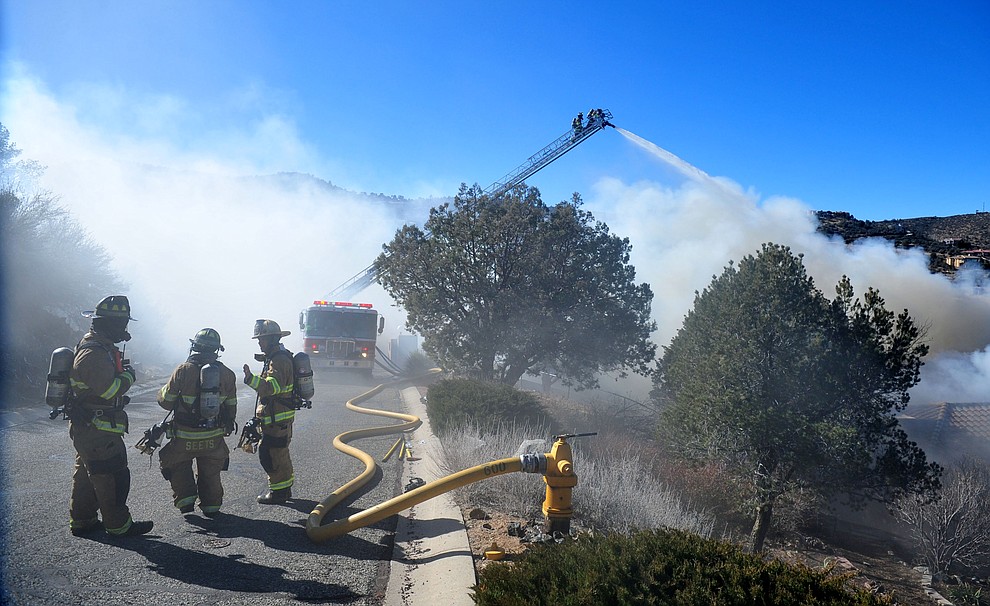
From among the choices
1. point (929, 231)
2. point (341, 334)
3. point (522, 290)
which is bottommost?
point (341, 334)

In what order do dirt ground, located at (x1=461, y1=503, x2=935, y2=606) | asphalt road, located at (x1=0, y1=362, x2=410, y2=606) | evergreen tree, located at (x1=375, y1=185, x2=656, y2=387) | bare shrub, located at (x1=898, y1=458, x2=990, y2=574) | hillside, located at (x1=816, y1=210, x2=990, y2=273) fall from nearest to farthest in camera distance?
asphalt road, located at (x1=0, y1=362, x2=410, y2=606)
dirt ground, located at (x1=461, y1=503, x2=935, y2=606)
bare shrub, located at (x1=898, y1=458, x2=990, y2=574)
evergreen tree, located at (x1=375, y1=185, x2=656, y2=387)
hillside, located at (x1=816, y1=210, x2=990, y2=273)

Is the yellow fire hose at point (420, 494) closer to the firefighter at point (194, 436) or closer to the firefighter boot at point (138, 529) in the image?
the firefighter at point (194, 436)

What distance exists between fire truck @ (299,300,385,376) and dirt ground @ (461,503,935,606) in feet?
43.7

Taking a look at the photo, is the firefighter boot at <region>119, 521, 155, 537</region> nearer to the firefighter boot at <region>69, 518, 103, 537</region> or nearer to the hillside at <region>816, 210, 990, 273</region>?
the firefighter boot at <region>69, 518, 103, 537</region>

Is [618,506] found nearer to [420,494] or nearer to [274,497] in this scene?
[420,494]

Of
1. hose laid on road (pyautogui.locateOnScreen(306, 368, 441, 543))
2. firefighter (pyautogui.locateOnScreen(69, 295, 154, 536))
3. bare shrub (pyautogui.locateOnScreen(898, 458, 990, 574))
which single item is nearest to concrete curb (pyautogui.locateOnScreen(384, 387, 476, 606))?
hose laid on road (pyautogui.locateOnScreen(306, 368, 441, 543))

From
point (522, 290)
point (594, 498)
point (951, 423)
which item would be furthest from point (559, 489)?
point (951, 423)

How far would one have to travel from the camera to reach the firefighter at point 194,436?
194 inches

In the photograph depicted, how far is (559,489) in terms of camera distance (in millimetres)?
4457

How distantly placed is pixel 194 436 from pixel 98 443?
0.69 m

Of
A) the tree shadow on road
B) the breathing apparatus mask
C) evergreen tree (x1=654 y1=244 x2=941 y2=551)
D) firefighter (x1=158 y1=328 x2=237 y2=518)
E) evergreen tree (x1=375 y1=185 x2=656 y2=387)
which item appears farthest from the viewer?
evergreen tree (x1=375 y1=185 x2=656 y2=387)

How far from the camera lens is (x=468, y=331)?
16766mm

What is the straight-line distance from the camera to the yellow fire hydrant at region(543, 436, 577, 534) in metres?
4.42

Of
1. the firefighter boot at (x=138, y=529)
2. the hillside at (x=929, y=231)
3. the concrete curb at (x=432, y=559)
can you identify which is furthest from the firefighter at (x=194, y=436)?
the hillside at (x=929, y=231)
